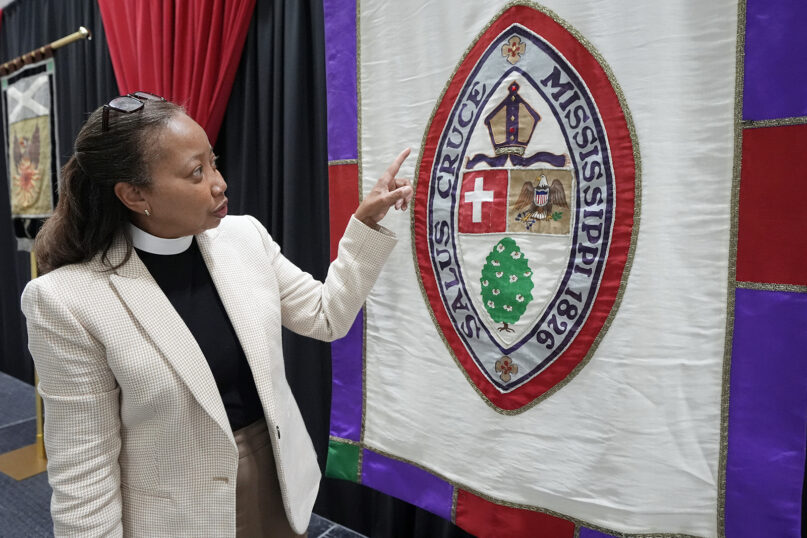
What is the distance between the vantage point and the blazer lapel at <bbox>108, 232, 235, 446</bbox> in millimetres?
899

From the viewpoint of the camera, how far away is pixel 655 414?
108 centimetres

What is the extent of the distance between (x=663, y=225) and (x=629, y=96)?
275 mm

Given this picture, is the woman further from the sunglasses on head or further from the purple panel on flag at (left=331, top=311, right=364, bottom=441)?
the purple panel on flag at (left=331, top=311, right=364, bottom=441)

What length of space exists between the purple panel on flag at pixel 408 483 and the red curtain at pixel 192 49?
53.1 inches

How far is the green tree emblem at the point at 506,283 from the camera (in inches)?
48.9

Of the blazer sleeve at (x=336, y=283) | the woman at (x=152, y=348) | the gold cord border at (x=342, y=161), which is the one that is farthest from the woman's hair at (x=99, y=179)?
the gold cord border at (x=342, y=161)

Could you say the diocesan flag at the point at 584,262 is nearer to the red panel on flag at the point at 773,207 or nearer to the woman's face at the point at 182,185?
the red panel on flag at the point at 773,207

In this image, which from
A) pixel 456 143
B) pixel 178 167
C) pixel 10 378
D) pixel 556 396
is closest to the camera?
pixel 178 167

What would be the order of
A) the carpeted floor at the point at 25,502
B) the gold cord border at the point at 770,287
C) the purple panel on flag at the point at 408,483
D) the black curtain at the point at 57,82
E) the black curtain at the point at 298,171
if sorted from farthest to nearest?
the black curtain at the point at 57,82 < the carpeted floor at the point at 25,502 < the black curtain at the point at 298,171 < the purple panel on flag at the point at 408,483 < the gold cord border at the point at 770,287

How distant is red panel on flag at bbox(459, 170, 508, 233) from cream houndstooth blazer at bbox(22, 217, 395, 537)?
1.75 ft

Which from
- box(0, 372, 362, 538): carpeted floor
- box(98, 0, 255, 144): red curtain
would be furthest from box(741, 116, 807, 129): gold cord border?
box(0, 372, 362, 538): carpeted floor

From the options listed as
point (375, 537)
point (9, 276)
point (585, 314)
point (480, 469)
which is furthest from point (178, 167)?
point (9, 276)

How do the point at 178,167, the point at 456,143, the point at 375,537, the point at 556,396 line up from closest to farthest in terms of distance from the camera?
the point at 178,167
the point at 556,396
the point at 456,143
the point at 375,537

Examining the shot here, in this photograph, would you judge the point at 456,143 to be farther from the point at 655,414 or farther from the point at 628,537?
the point at 628,537
